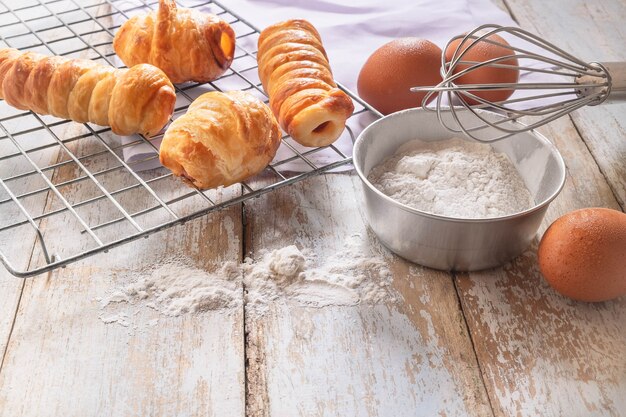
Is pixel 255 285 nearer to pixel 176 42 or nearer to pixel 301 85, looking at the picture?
pixel 301 85

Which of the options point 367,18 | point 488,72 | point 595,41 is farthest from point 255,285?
point 595,41

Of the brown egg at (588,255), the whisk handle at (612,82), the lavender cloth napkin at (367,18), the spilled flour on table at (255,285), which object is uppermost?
the whisk handle at (612,82)

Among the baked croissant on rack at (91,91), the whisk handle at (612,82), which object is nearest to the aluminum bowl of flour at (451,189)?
the whisk handle at (612,82)

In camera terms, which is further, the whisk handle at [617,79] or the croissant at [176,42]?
the croissant at [176,42]

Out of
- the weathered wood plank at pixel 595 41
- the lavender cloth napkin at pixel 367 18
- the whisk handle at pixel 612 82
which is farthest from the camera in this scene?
the lavender cloth napkin at pixel 367 18

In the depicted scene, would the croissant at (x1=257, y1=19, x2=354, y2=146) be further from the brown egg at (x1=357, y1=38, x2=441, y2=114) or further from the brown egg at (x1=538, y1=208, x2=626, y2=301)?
the brown egg at (x1=538, y1=208, x2=626, y2=301)

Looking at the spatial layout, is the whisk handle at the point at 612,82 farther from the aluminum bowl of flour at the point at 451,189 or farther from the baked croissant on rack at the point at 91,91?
the baked croissant on rack at the point at 91,91

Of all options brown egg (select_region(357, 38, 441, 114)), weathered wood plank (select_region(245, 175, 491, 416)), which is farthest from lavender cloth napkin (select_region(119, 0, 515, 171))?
weathered wood plank (select_region(245, 175, 491, 416))
